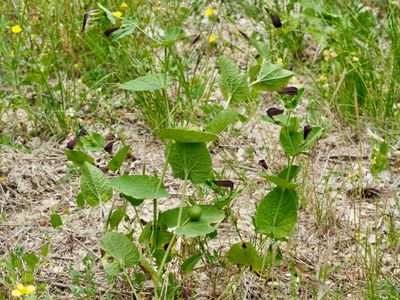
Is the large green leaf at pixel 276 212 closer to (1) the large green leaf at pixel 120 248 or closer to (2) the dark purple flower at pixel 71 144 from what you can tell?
(1) the large green leaf at pixel 120 248

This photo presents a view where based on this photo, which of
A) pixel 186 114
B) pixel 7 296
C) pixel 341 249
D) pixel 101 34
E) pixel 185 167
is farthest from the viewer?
pixel 101 34

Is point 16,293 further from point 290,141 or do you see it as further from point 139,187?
point 290,141

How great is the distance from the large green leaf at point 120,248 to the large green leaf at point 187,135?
302mm

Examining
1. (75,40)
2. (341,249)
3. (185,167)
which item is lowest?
(341,249)

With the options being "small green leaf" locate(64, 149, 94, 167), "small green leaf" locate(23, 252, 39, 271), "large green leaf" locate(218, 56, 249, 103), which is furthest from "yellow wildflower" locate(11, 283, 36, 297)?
"large green leaf" locate(218, 56, 249, 103)

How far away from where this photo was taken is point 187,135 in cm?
201

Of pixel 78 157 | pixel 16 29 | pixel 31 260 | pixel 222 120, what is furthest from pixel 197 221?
pixel 16 29

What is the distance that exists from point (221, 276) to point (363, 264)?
1.39 ft

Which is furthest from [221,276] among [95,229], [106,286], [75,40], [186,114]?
[75,40]

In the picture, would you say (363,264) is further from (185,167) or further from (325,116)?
(325,116)

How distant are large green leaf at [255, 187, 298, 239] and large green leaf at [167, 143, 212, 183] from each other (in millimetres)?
188

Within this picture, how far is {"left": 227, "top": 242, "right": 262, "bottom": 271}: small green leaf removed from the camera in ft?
6.97

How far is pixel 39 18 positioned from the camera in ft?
12.6

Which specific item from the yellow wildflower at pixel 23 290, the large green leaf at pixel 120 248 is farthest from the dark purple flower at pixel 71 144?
the yellow wildflower at pixel 23 290
